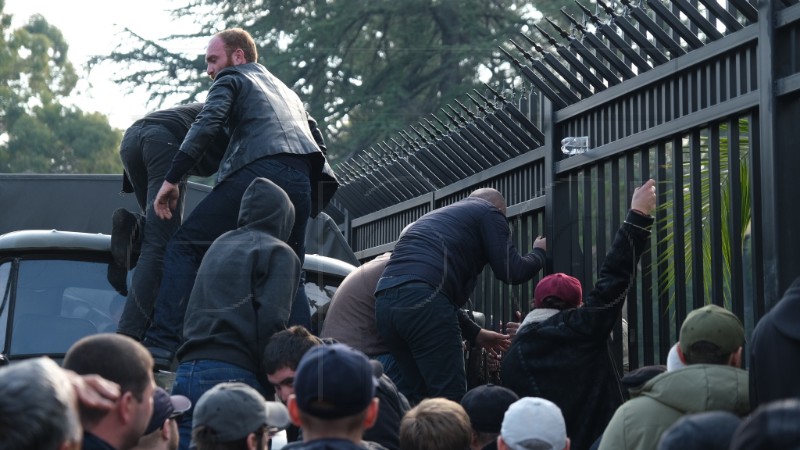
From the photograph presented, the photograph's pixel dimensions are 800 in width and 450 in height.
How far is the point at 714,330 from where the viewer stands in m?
4.71

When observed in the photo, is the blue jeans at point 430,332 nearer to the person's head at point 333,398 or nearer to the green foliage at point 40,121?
the person's head at point 333,398

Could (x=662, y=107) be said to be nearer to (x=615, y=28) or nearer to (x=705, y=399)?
(x=615, y=28)

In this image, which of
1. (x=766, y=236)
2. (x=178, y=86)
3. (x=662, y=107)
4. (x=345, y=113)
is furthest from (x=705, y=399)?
(x=178, y=86)

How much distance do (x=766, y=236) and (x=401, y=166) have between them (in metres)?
4.63

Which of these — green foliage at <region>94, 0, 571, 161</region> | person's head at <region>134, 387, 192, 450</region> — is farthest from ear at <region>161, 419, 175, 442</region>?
green foliage at <region>94, 0, 571, 161</region>

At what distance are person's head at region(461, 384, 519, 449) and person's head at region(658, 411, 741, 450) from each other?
2.56m

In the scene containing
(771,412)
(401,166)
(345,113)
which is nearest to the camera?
(771,412)

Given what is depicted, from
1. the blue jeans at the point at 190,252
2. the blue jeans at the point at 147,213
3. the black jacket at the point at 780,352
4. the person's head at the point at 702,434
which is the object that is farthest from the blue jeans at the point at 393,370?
the person's head at the point at 702,434

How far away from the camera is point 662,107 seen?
588 centimetres

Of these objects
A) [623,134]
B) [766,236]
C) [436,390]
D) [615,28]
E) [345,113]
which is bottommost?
[436,390]

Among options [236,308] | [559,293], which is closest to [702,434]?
[236,308]

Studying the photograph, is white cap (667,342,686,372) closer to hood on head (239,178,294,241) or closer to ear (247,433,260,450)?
ear (247,433,260,450)

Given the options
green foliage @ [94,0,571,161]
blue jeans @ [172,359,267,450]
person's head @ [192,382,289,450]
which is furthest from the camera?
green foliage @ [94,0,571,161]

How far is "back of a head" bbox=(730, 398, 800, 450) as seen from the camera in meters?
2.24
